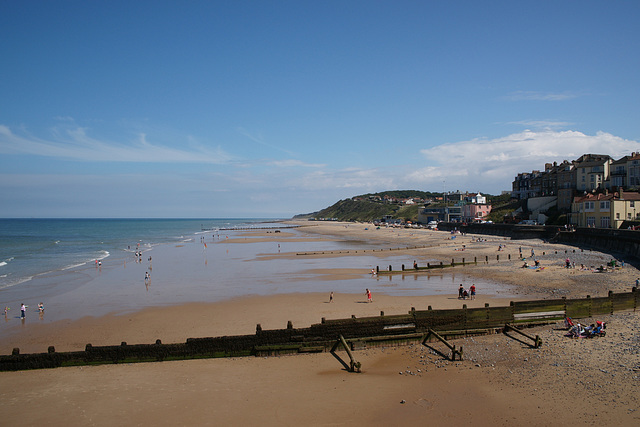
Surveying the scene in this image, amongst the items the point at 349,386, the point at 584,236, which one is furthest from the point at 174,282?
the point at 584,236

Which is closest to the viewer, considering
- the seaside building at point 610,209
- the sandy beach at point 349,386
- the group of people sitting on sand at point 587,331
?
the sandy beach at point 349,386

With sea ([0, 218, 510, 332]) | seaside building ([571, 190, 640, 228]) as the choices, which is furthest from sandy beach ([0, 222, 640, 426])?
seaside building ([571, 190, 640, 228])

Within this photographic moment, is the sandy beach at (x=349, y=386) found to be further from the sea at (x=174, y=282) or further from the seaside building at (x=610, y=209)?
the seaside building at (x=610, y=209)

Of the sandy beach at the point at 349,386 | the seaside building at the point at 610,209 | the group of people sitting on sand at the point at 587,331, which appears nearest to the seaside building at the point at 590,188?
the seaside building at the point at 610,209

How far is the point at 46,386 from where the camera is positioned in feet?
47.3

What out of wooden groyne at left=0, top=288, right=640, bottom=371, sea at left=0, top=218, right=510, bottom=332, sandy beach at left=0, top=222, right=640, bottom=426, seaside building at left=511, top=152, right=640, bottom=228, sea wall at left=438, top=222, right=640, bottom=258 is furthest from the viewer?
seaside building at left=511, top=152, right=640, bottom=228

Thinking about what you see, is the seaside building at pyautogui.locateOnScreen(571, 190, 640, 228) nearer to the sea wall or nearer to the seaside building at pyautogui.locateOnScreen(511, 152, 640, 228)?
the seaside building at pyautogui.locateOnScreen(511, 152, 640, 228)

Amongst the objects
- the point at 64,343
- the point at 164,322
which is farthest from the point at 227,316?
the point at 64,343

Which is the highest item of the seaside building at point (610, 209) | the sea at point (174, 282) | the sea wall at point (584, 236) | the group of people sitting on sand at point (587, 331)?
the seaside building at point (610, 209)

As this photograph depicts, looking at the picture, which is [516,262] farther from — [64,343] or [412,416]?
[64,343]

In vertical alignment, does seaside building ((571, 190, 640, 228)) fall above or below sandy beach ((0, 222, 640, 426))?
above

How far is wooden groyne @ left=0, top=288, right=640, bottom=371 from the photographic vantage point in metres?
16.1

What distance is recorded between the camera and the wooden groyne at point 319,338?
635 inches

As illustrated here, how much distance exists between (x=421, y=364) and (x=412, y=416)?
150 inches
